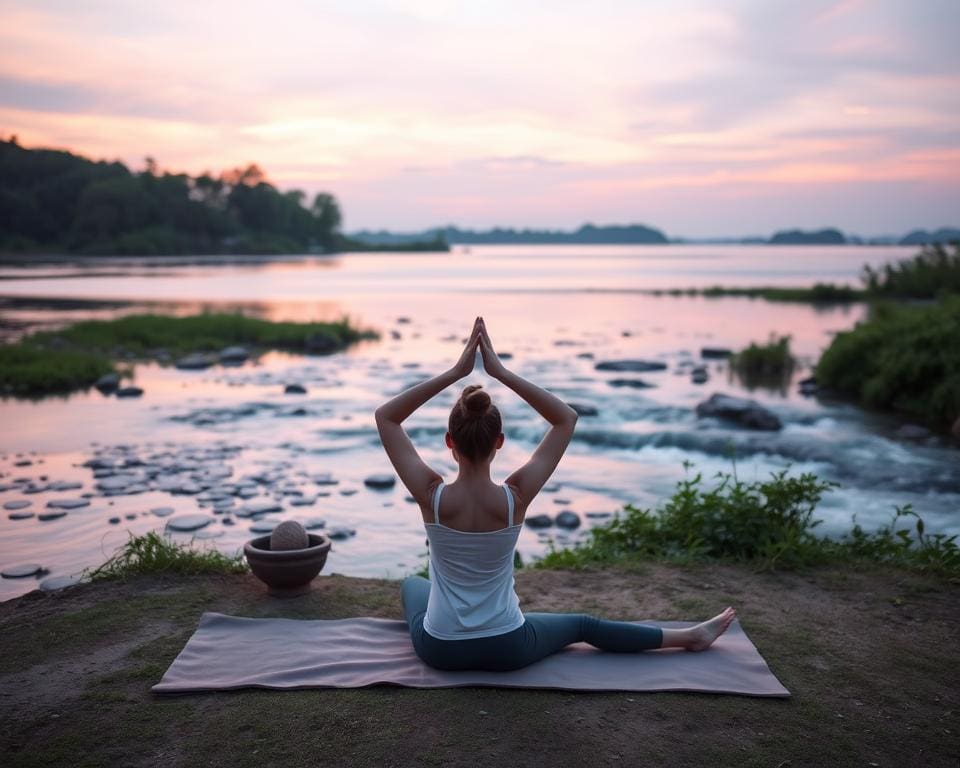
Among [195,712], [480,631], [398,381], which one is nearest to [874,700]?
[480,631]

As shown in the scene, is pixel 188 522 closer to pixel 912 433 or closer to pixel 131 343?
pixel 912 433

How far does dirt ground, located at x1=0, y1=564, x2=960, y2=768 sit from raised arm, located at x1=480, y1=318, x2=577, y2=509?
1.22 metres

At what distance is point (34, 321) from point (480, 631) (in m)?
33.3

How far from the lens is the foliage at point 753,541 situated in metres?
7.33

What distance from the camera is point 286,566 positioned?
242 inches

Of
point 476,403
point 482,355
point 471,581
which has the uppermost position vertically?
point 482,355

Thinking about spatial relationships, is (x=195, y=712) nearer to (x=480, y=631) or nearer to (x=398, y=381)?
(x=480, y=631)

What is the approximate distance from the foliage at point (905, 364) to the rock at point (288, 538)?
49.3ft

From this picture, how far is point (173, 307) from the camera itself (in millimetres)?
39688

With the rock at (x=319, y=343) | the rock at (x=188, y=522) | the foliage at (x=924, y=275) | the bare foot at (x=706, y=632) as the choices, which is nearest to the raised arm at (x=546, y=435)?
the bare foot at (x=706, y=632)

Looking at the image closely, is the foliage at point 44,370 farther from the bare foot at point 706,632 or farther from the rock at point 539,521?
the bare foot at point 706,632

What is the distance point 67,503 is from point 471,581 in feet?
26.1

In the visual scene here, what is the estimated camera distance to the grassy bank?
1983 centimetres

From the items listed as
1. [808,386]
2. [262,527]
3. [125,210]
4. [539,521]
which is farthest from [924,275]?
[125,210]
